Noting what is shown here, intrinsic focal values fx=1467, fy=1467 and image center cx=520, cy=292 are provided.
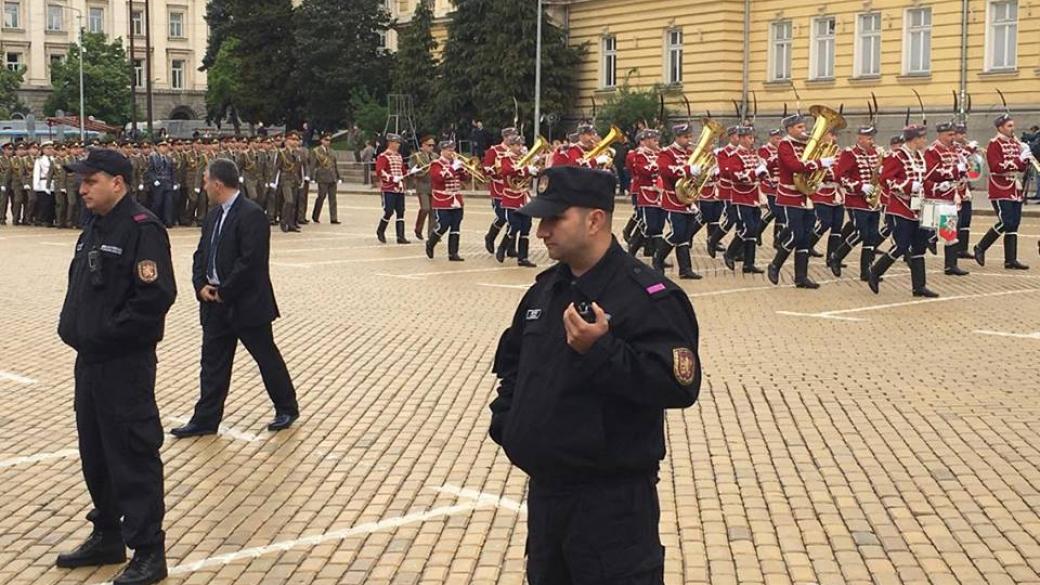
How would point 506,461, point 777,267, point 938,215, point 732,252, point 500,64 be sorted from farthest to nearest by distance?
1. point 500,64
2. point 732,252
3. point 777,267
4. point 938,215
5. point 506,461

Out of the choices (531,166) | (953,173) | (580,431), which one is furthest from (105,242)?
(531,166)

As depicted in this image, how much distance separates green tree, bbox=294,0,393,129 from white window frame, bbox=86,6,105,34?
4171 centimetres

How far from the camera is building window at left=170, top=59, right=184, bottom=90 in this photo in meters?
107

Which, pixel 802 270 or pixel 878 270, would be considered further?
pixel 802 270

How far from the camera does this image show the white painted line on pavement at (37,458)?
9094mm

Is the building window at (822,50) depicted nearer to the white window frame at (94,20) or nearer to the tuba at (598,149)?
the tuba at (598,149)

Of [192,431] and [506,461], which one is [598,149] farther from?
[506,461]

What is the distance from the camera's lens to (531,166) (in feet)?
76.0

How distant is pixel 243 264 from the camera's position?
9.56m

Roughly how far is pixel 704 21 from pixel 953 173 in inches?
1268

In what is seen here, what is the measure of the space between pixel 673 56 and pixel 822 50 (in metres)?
6.54

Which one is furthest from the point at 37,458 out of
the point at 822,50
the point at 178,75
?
the point at 178,75

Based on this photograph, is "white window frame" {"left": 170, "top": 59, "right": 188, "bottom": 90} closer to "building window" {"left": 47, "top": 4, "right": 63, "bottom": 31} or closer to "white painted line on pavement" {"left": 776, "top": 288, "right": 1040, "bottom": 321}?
"building window" {"left": 47, "top": 4, "right": 63, "bottom": 31}

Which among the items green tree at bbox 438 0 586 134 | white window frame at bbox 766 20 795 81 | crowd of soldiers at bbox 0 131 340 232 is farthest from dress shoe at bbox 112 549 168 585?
green tree at bbox 438 0 586 134
